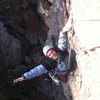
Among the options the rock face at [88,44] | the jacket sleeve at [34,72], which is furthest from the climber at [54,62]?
the rock face at [88,44]

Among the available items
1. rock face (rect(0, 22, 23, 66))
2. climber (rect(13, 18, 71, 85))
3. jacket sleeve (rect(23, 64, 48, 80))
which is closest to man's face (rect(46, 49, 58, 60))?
climber (rect(13, 18, 71, 85))

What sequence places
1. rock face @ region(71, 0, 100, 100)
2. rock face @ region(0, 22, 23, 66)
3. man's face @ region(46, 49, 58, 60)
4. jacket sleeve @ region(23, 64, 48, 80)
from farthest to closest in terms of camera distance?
rock face @ region(0, 22, 23, 66) < jacket sleeve @ region(23, 64, 48, 80) < man's face @ region(46, 49, 58, 60) < rock face @ region(71, 0, 100, 100)

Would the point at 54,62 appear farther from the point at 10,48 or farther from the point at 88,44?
the point at 10,48

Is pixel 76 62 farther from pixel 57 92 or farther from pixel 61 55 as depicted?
pixel 57 92

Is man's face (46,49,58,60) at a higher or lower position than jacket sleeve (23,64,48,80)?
higher

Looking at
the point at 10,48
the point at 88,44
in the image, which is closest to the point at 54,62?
the point at 88,44

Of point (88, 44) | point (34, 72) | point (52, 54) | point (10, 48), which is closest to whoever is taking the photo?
point (88, 44)

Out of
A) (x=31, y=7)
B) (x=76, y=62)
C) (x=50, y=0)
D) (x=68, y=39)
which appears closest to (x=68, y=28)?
(x=68, y=39)

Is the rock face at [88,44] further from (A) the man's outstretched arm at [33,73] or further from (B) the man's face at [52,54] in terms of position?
(A) the man's outstretched arm at [33,73]

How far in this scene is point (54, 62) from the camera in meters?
9.12

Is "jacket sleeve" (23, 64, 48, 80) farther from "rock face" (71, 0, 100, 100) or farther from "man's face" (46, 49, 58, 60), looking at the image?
"rock face" (71, 0, 100, 100)

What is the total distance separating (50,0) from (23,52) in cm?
310

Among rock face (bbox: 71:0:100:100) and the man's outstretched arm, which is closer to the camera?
rock face (bbox: 71:0:100:100)

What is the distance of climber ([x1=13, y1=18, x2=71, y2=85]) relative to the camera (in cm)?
894
